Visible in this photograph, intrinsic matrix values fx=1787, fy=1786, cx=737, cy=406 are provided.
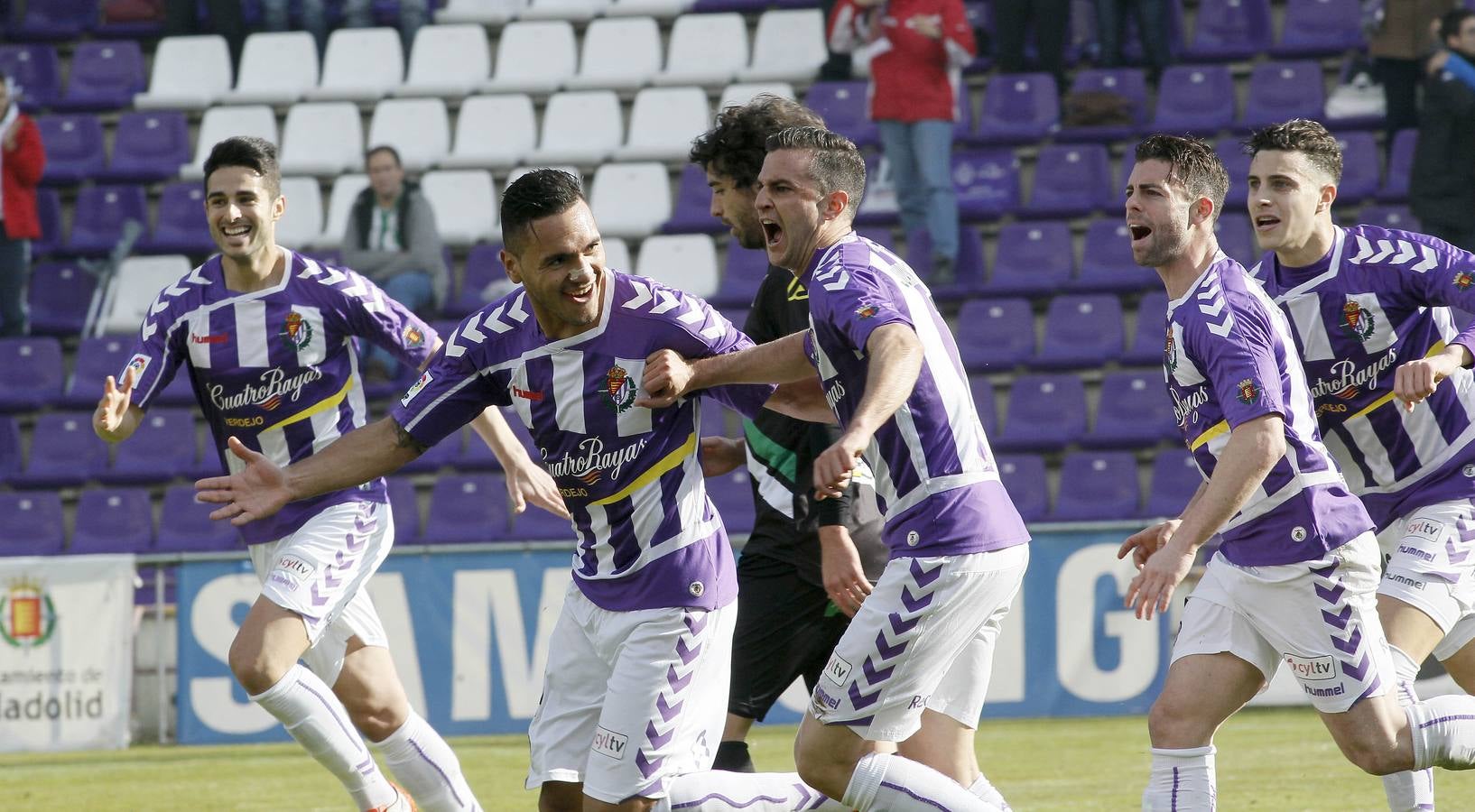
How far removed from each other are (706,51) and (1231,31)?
4661 millimetres

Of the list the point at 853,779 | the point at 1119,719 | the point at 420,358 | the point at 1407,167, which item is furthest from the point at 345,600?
the point at 1407,167

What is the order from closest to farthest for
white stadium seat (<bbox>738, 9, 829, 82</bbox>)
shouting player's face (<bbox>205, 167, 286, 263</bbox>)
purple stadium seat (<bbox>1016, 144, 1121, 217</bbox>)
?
shouting player's face (<bbox>205, 167, 286, 263</bbox>)
purple stadium seat (<bbox>1016, 144, 1121, 217</bbox>)
white stadium seat (<bbox>738, 9, 829, 82</bbox>)

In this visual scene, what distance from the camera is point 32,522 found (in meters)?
13.6

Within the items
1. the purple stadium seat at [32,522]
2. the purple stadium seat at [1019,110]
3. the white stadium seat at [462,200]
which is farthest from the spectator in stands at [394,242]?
the purple stadium seat at [1019,110]

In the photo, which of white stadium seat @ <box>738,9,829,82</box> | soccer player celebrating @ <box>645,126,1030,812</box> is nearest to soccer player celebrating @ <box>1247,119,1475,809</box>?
soccer player celebrating @ <box>645,126,1030,812</box>

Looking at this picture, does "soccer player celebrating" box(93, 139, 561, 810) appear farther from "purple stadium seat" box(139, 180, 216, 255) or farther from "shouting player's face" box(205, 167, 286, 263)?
"purple stadium seat" box(139, 180, 216, 255)

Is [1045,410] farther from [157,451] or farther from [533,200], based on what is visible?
[533,200]

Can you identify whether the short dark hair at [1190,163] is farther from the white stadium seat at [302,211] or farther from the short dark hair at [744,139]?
the white stadium seat at [302,211]

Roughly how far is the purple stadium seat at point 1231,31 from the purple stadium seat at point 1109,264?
2170mm

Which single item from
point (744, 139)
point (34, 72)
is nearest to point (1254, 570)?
point (744, 139)

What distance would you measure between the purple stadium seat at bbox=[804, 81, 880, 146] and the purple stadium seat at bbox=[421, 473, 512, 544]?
446 cm

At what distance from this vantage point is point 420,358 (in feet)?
22.7

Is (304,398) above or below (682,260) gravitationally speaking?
above

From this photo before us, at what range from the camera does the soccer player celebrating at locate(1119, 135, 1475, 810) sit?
521cm
